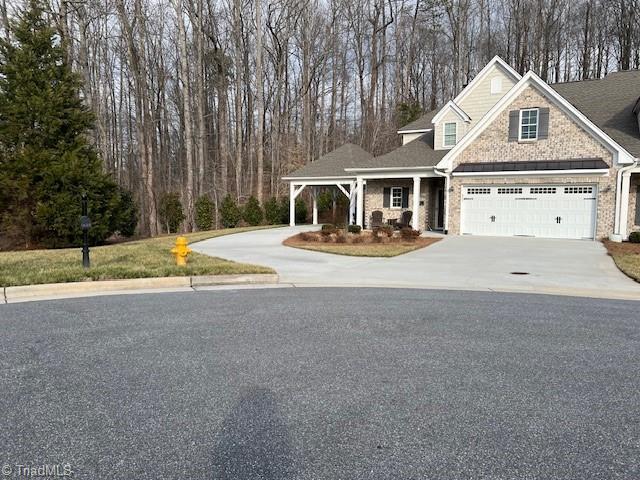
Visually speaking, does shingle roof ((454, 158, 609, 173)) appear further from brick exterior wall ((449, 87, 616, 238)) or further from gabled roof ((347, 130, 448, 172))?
gabled roof ((347, 130, 448, 172))

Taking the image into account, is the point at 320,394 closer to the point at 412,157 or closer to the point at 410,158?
the point at 410,158

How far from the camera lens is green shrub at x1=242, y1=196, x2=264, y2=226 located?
29.9 meters

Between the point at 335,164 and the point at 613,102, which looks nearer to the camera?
the point at 613,102

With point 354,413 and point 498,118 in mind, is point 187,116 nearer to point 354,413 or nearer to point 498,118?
point 498,118

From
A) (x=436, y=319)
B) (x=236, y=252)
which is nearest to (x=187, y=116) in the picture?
(x=236, y=252)

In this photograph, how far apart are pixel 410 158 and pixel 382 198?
253 cm

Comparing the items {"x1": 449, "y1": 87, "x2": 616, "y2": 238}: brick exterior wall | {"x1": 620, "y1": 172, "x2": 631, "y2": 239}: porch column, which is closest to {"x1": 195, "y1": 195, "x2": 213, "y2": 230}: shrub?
{"x1": 449, "y1": 87, "x2": 616, "y2": 238}: brick exterior wall

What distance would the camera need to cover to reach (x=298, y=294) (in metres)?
8.21

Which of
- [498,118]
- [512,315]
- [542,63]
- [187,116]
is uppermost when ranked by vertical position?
[542,63]

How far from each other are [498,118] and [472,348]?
1764cm

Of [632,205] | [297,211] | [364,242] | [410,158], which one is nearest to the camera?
[364,242]

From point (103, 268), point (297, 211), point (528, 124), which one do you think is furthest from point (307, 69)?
point (103, 268)

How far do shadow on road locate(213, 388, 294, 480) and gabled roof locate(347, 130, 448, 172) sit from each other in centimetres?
2011

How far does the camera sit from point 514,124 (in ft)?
65.2
